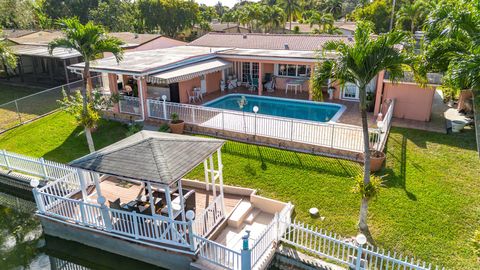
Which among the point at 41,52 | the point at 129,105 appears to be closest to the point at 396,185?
the point at 129,105

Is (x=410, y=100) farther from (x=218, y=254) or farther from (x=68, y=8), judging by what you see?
(x=68, y=8)

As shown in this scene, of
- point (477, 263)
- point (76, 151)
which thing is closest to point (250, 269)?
point (477, 263)

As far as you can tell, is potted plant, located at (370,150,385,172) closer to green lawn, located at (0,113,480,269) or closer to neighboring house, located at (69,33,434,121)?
green lawn, located at (0,113,480,269)

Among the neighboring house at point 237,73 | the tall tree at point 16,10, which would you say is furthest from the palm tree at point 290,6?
the tall tree at point 16,10

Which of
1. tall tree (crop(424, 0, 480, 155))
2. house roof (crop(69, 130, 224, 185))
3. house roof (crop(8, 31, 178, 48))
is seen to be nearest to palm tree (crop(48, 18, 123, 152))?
house roof (crop(69, 130, 224, 185))

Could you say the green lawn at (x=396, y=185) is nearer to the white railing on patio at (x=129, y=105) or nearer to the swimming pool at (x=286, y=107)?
the white railing on patio at (x=129, y=105)

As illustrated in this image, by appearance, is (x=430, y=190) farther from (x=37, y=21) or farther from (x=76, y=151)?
(x=37, y=21)
